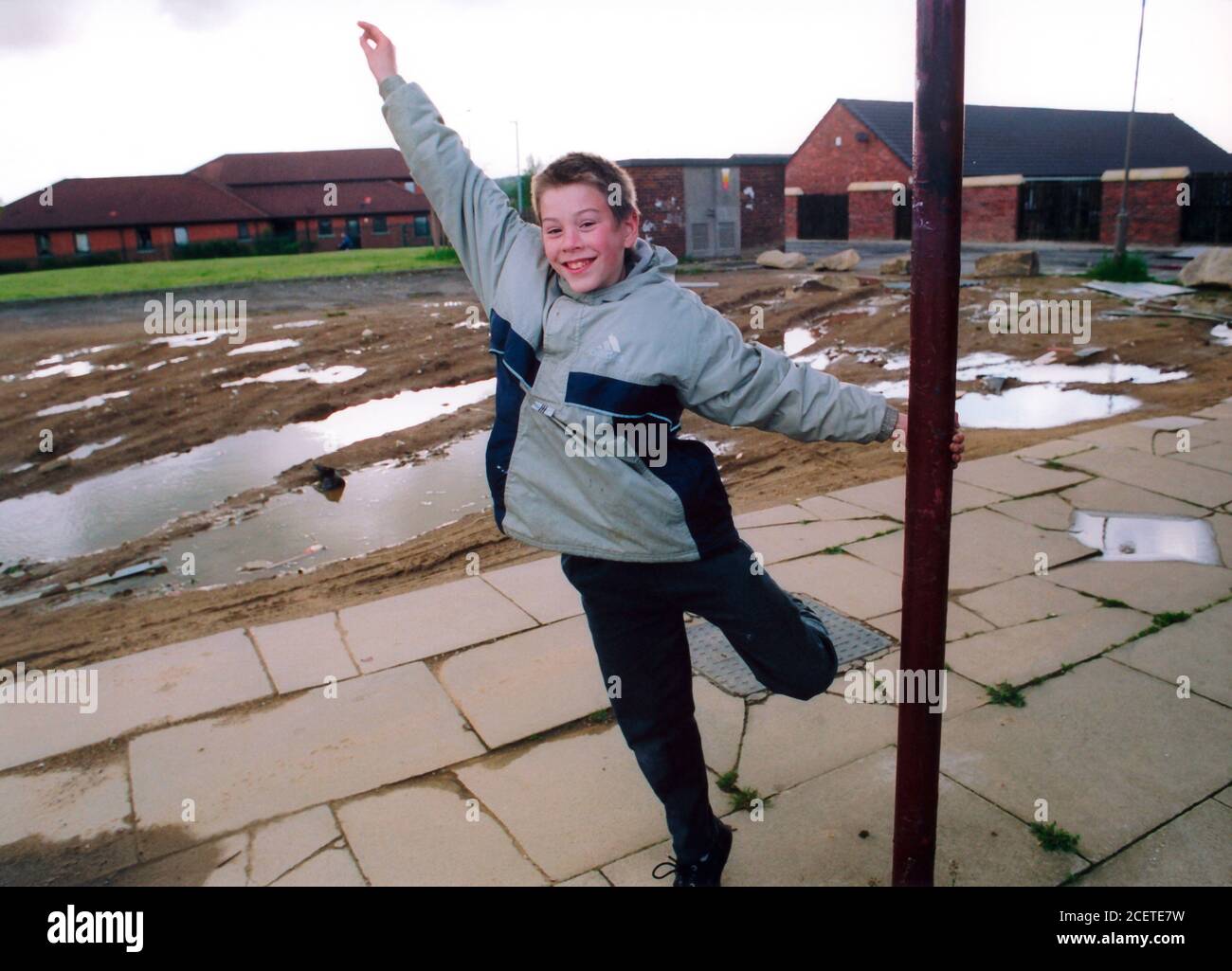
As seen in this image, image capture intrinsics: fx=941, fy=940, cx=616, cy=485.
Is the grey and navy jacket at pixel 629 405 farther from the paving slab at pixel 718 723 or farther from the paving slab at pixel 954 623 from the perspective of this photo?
the paving slab at pixel 954 623

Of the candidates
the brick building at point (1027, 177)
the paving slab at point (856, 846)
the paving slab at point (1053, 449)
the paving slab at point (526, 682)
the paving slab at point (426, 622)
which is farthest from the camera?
the brick building at point (1027, 177)

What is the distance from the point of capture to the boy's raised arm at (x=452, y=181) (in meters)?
2.53

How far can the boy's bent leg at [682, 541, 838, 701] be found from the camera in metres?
2.33

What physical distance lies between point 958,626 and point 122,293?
24.9m

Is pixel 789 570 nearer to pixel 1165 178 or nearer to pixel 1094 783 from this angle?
pixel 1094 783

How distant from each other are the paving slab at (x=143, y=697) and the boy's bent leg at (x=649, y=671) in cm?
217

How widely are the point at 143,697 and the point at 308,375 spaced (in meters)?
9.34

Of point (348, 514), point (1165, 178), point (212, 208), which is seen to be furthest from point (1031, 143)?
point (212, 208)

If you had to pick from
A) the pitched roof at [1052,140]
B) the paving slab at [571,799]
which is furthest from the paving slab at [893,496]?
the pitched roof at [1052,140]

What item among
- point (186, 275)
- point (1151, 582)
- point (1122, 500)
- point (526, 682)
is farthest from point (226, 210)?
point (1151, 582)
